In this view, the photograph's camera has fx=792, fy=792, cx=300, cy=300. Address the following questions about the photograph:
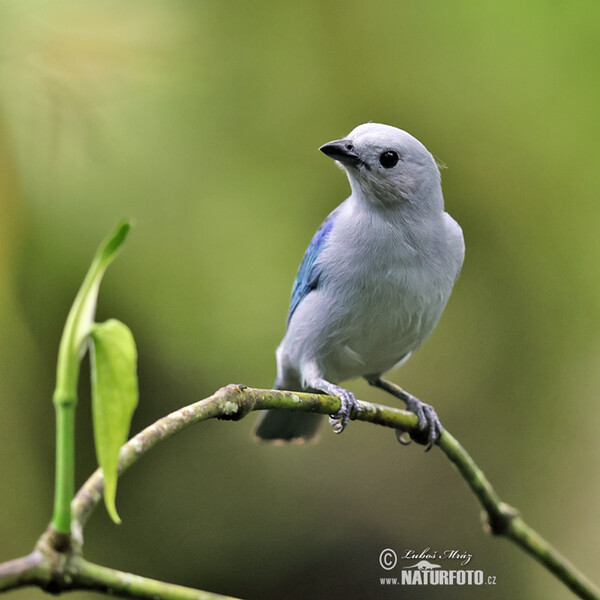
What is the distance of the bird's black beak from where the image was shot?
6.37 feet

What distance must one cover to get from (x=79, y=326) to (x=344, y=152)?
1231mm

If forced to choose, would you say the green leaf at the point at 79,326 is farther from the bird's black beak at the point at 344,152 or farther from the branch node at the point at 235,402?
the bird's black beak at the point at 344,152

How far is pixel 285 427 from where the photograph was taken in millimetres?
2705

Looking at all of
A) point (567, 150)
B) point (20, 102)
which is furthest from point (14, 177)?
point (567, 150)

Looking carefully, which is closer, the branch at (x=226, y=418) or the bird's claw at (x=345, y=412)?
the branch at (x=226, y=418)

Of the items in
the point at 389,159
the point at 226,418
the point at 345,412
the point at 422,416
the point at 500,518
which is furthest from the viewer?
the point at 422,416

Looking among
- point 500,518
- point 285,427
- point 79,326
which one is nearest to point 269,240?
point 285,427

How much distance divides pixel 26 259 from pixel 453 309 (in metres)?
1.75

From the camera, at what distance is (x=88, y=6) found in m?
3.23

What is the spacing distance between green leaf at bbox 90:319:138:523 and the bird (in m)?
1.13

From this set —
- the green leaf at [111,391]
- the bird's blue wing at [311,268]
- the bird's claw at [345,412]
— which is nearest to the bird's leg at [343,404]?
the bird's claw at [345,412]

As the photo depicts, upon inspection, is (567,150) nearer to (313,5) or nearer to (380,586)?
(313,5)

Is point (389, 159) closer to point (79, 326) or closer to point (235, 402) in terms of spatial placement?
point (235, 402)

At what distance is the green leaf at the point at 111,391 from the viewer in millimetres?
845
